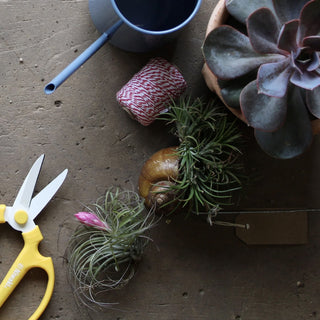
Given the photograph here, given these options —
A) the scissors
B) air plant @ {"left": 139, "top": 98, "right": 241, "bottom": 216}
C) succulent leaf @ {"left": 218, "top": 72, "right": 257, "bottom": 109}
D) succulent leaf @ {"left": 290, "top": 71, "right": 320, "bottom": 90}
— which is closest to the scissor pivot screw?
the scissors

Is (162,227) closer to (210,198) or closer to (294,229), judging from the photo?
(210,198)

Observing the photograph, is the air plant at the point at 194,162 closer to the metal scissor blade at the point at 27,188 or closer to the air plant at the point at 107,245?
the air plant at the point at 107,245

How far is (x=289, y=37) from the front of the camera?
740 mm

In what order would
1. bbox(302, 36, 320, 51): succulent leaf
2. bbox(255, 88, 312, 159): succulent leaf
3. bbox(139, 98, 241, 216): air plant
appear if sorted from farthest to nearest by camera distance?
bbox(139, 98, 241, 216): air plant < bbox(255, 88, 312, 159): succulent leaf < bbox(302, 36, 320, 51): succulent leaf

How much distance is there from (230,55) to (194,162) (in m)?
0.24

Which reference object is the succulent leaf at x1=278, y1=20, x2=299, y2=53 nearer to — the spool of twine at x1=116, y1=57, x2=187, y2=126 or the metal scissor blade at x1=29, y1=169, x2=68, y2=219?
the spool of twine at x1=116, y1=57, x2=187, y2=126

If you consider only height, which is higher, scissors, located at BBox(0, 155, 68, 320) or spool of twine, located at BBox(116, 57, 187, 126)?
spool of twine, located at BBox(116, 57, 187, 126)

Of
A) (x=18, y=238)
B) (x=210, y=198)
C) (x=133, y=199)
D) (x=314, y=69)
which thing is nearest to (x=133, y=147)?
(x=133, y=199)

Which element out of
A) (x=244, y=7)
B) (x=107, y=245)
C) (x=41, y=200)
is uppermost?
(x=244, y=7)

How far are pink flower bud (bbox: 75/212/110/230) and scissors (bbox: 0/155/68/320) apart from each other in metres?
0.08

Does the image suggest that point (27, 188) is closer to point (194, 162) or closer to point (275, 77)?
point (194, 162)

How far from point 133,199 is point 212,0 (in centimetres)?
50

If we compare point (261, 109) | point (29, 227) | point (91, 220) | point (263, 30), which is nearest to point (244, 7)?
point (263, 30)

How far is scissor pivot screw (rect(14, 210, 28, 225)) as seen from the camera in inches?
39.4
